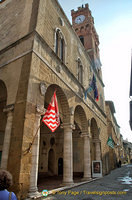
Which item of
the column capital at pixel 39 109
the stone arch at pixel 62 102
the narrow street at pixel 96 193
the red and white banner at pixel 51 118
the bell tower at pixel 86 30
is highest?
the bell tower at pixel 86 30

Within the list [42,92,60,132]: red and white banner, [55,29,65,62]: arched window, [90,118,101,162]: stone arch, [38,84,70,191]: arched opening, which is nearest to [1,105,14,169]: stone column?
[42,92,60,132]: red and white banner

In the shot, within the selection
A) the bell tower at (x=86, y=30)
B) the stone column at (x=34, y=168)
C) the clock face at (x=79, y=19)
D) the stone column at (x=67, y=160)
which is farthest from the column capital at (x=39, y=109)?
the clock face at (x=79, y=19)

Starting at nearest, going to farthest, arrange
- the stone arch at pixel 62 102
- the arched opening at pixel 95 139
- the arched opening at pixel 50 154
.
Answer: the stone arch at pixel 62 102 → the arched opening at pixel 50 154 → the arched opening at pixel 95 139

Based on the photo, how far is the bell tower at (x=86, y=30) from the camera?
22247 mm

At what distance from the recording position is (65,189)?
26.5 feet

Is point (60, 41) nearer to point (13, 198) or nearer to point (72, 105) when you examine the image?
point (72, 105)

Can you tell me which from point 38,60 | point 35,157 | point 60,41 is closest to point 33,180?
point 35,157

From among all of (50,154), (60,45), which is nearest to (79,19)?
(60,45)

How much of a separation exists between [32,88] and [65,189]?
5371 millimetres

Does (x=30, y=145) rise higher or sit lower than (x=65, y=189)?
higher

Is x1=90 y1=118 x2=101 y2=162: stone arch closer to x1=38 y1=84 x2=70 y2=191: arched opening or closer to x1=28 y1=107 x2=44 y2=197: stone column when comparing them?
x1=38 y1=84 x2=70 y2=191: arched opening

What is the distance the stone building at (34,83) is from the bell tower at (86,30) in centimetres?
674

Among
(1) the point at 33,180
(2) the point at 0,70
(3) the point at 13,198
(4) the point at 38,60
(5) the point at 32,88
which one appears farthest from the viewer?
(2) the point at 0,70

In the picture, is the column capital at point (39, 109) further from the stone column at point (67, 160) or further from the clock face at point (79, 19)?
the clock face at point (79, 19)
